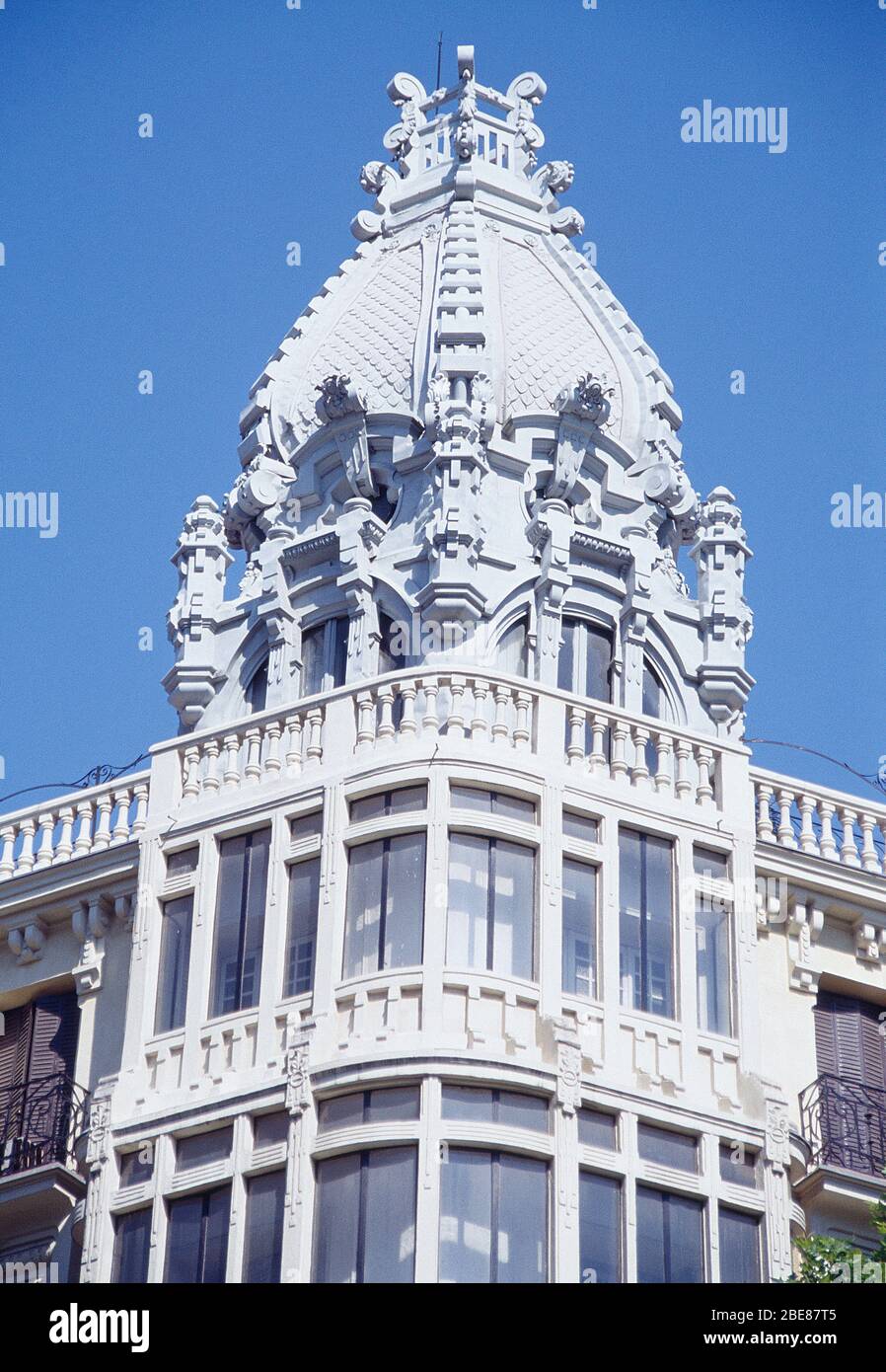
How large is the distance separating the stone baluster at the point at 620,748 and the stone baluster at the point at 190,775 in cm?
577

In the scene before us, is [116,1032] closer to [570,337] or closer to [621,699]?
[621,699]

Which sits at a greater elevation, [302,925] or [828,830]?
[828,830]

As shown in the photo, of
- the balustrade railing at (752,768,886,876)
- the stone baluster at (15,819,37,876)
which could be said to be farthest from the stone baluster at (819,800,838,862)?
the stone baluster at (15,819,37,876)

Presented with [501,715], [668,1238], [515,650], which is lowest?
[668,1238]

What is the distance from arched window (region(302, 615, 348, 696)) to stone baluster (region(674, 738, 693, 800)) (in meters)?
6.43

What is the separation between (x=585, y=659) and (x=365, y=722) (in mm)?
6665

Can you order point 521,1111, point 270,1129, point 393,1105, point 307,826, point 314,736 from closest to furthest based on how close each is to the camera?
1. point 393,1105
2. point 521,1111
3. point 270,1129
4. point 307,826
5. point 314,736

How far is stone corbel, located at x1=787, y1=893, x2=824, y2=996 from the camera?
44.0 metres

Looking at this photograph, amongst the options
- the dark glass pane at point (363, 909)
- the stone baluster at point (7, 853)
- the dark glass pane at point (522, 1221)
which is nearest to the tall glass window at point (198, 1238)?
the dark glass pane at point (363, 909)

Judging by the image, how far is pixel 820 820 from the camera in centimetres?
4538

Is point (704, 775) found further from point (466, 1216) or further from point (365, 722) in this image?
point (466, 1216)

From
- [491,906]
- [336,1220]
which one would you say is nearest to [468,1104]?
[336,1220]

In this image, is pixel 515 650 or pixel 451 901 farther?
pixel 515 650

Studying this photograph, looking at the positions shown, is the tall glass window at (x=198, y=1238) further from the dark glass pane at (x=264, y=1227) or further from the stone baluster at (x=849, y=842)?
the stone baluster at (x=849, y=842)
